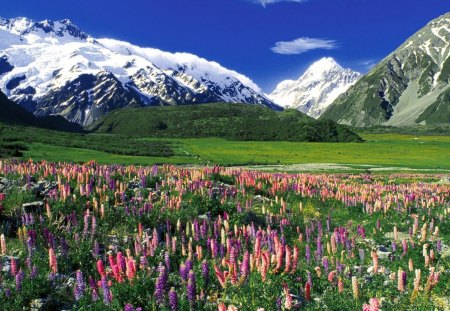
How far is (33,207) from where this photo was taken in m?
12.2

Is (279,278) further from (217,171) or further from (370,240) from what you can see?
(217,171)

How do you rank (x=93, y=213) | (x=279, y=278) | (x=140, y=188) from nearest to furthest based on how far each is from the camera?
1. (x=279, y=278)
2. (x=93, y=213)
3. (x=140, y=188)

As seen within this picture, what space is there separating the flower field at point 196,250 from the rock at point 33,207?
4 cm

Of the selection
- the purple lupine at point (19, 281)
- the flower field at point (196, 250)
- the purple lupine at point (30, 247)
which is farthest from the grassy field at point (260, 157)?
the purple lupine at point (19, 281)

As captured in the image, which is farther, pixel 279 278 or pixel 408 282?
pixel 408 282

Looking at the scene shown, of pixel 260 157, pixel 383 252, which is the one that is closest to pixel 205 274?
pixel 383 252

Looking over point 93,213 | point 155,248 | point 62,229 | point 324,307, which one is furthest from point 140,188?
point 324,307

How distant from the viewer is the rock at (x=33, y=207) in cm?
1191

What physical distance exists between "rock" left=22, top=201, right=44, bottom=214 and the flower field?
4 centimetres

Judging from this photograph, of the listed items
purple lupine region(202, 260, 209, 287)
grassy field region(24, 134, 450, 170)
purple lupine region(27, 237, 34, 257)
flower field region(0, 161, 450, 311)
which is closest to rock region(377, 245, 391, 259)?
flower field region(0, 161, 450, 311)

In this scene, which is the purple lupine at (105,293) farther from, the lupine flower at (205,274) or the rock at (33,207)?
the rock at (33,207)

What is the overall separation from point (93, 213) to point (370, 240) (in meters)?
8.25

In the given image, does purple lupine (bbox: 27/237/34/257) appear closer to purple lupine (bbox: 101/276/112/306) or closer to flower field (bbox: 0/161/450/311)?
flower field (bbox: 0/161/450/311)

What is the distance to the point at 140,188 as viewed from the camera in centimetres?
1627
